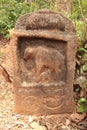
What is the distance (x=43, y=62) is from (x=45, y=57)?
56 mm

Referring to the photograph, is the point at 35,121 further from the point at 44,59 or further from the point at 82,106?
the point at 44,59

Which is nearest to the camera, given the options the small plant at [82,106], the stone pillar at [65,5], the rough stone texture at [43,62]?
the rough stone texture at [43,62]

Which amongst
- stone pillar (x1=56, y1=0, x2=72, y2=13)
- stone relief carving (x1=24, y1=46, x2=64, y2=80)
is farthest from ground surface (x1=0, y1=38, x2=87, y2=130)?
stone pillar (x1=56, y1=0, x2=72, y2=13)

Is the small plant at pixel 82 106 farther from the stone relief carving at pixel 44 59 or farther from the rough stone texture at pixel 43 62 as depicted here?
the stone relief carving at pixel 44 59

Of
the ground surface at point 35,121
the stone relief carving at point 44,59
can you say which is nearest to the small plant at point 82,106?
the ground surface at point 35,121

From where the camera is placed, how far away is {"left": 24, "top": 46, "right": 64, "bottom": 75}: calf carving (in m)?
2.98

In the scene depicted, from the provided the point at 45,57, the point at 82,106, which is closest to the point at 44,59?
the point at 45,57

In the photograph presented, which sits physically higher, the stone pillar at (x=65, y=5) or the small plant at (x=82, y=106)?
the stone pillar at (x=65, y=5)

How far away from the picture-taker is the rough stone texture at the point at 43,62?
2.91 metres

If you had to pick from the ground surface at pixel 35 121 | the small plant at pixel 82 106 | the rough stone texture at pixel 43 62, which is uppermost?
the rough stone texture at pixel 43 62

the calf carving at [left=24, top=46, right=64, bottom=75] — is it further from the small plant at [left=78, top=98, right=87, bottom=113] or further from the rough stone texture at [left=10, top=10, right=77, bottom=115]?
the small plant at [left=78, top=98, right=87, bottom=113]

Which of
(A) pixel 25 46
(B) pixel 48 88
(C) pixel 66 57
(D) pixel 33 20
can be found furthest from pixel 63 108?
(D) pixel 33 20

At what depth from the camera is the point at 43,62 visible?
9.88 ft

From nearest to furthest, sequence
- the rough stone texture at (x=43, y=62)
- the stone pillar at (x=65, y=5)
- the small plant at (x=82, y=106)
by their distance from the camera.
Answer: the rough stone texture at (x=43, y=62) → the small plant at (x=82, y=106) → the stone pillar at (x=65, y=5)
